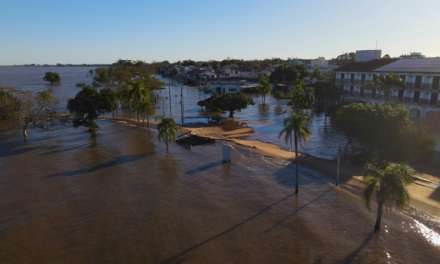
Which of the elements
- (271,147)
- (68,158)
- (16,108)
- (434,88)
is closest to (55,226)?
(68,158)

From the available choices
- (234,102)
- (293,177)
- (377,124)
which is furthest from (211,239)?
(234,102)

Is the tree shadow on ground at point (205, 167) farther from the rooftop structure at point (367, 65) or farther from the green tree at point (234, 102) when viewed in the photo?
the rooftop structure at point (367, 65)

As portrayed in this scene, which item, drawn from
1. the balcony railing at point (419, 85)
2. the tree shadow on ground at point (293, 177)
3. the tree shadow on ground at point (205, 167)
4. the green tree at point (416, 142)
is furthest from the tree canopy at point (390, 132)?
the balcony railing at point (419, 85)

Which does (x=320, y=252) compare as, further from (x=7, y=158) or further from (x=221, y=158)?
(x=7, y=158)

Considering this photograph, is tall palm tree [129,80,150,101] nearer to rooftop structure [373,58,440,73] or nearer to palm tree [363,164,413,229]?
palm tree [363,164,413,229]

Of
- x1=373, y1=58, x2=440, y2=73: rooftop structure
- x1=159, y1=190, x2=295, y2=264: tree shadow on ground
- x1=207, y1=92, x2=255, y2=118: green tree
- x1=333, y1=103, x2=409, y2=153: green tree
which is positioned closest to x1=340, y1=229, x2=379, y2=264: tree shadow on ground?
x1=159, y1=190, x2=295, y2=264: tree shadow on ground

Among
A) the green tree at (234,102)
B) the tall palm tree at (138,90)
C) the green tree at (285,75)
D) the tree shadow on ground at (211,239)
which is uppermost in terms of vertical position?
the green tree at (285,75)

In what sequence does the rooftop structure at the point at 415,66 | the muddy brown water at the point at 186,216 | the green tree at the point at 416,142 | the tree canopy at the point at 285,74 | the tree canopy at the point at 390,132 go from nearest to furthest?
the muddy brown water at the point at 186,216 → the green tree at the point at 416,142 → the tree canopy at the point at 390,132 → the rooftop structure at the point at 415,66 → the tree canopy at the point at 285,74
